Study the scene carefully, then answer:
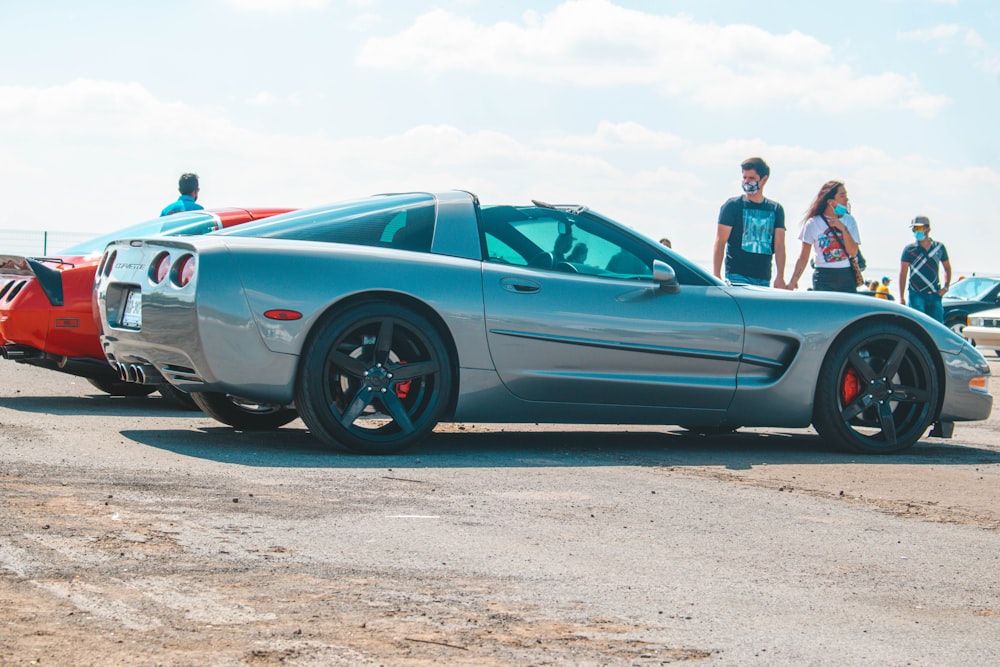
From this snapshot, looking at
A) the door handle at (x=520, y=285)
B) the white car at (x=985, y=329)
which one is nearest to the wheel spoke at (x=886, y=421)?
the door handle at (x=520, y=285)

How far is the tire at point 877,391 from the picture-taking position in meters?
7.23

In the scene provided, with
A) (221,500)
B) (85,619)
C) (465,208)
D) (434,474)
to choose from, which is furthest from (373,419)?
(85,619)

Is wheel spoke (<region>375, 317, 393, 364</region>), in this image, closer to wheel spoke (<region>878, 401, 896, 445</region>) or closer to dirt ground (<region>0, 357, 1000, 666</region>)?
dirt ground (<region>0, 357, 1000, 666</region>)

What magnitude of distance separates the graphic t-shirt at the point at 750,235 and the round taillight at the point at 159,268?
14.2 ft

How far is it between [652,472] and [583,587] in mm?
Answer: 2450

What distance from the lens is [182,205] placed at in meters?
10.6

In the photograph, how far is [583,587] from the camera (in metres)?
3.78

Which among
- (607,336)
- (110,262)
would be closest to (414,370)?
(607,336)

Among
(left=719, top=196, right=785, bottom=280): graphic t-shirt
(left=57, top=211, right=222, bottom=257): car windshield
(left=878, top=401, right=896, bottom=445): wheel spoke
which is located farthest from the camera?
(left=719, top=196, right=785, bottom=280): graphic t-shirt

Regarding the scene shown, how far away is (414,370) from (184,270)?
1.17 m

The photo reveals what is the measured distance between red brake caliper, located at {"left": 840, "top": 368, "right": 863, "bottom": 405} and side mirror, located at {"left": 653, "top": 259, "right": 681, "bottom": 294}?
117cm

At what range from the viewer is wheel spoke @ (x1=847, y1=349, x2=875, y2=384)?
23.8 feet

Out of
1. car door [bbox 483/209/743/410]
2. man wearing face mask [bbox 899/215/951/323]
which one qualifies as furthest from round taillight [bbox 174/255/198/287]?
man wearing face mask [bbox 899/215/951/323]

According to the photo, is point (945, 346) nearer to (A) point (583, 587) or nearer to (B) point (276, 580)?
(A) point (583, 587)
